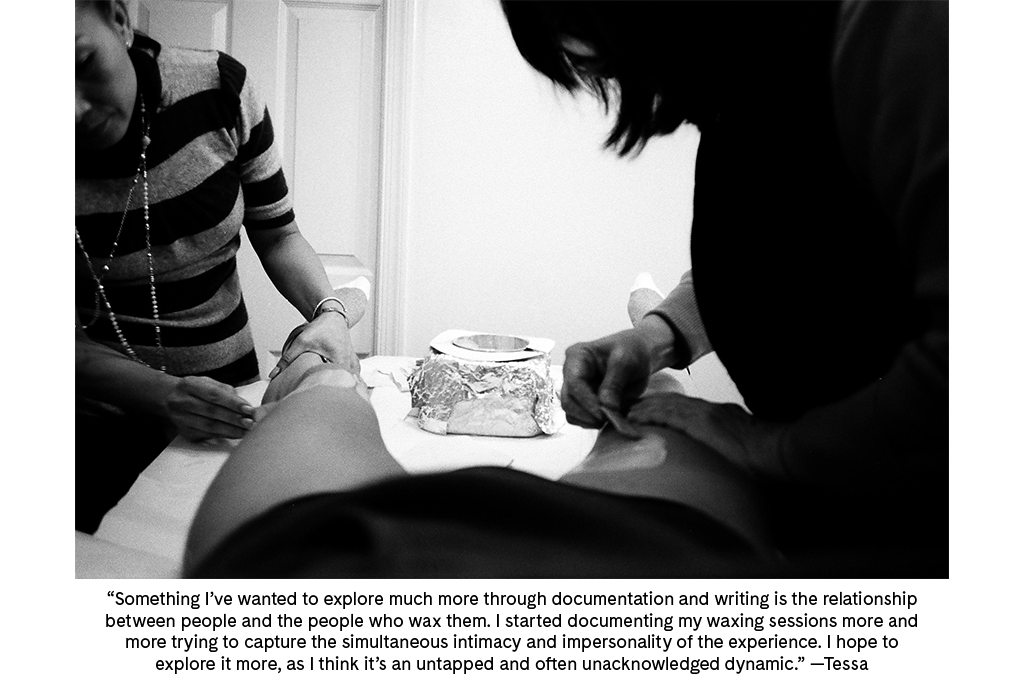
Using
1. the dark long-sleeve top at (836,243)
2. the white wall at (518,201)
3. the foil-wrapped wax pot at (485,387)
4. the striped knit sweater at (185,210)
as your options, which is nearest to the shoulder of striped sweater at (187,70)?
the striped knit sweater at (185,210)

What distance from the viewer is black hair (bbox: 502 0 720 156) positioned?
665 millimetres

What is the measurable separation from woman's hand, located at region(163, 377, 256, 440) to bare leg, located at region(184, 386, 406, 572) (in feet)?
0.05

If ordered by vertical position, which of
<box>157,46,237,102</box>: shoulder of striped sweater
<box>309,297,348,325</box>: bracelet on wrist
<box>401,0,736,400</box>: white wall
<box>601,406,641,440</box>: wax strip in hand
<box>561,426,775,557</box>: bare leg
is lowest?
<box>561,426,775,557</box>: bare leg

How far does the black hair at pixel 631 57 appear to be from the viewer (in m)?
0.66

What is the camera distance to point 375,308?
71 centimetres

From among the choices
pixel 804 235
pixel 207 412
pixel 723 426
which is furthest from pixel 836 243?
pixel 207 412

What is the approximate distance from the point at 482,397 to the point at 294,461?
6.2 inches

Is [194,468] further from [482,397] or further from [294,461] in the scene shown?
[482,397]

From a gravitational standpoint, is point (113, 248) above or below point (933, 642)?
above

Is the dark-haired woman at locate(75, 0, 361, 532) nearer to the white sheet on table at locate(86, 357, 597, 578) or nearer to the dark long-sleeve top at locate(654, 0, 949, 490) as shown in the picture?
the white sheet on table at locate(86, 357, 597, 578)

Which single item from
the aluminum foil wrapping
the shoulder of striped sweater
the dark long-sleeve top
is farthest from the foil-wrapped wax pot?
the shoulder of striped sweater
